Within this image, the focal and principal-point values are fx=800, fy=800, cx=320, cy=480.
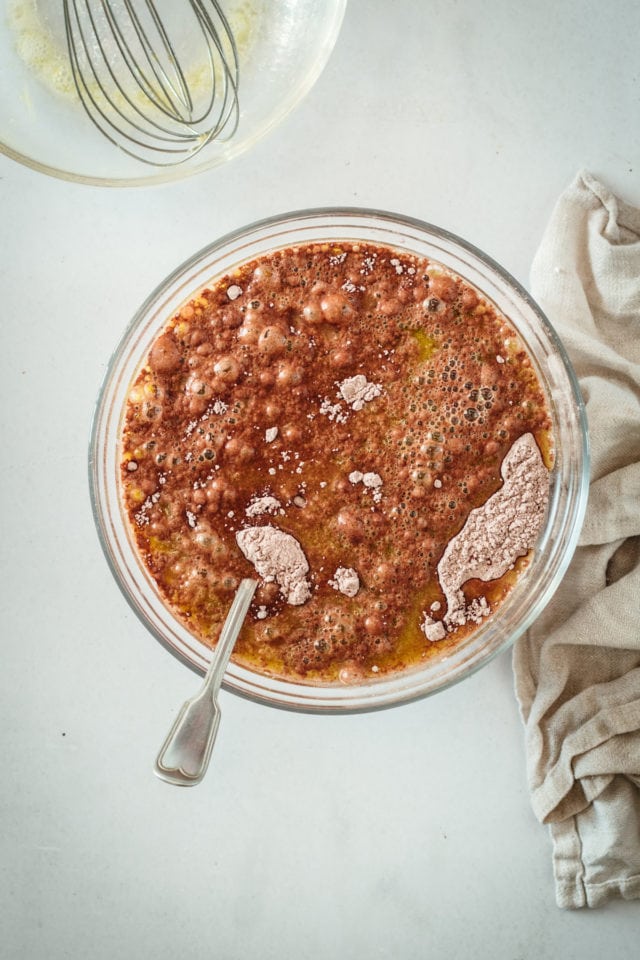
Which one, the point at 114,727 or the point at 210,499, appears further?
the point at 114,727

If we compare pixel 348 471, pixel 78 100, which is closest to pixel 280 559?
pixel 348 471

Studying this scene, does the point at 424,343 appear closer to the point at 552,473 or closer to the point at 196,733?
the point at 552,473

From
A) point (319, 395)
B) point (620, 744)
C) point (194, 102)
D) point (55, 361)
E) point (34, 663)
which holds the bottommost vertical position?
point (620, 744)

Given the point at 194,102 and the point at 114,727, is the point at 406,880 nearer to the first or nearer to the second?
the point at 114,727

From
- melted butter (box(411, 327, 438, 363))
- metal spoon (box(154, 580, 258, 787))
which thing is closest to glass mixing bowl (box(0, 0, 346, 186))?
melted butter (box(411, 327, 438, 363))

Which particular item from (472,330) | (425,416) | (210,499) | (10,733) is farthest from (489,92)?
(10,733)

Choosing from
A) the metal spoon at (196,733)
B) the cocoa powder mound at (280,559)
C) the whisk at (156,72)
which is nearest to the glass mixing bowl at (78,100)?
the whisk at (156,72)

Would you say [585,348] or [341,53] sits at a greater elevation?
[341,53]
